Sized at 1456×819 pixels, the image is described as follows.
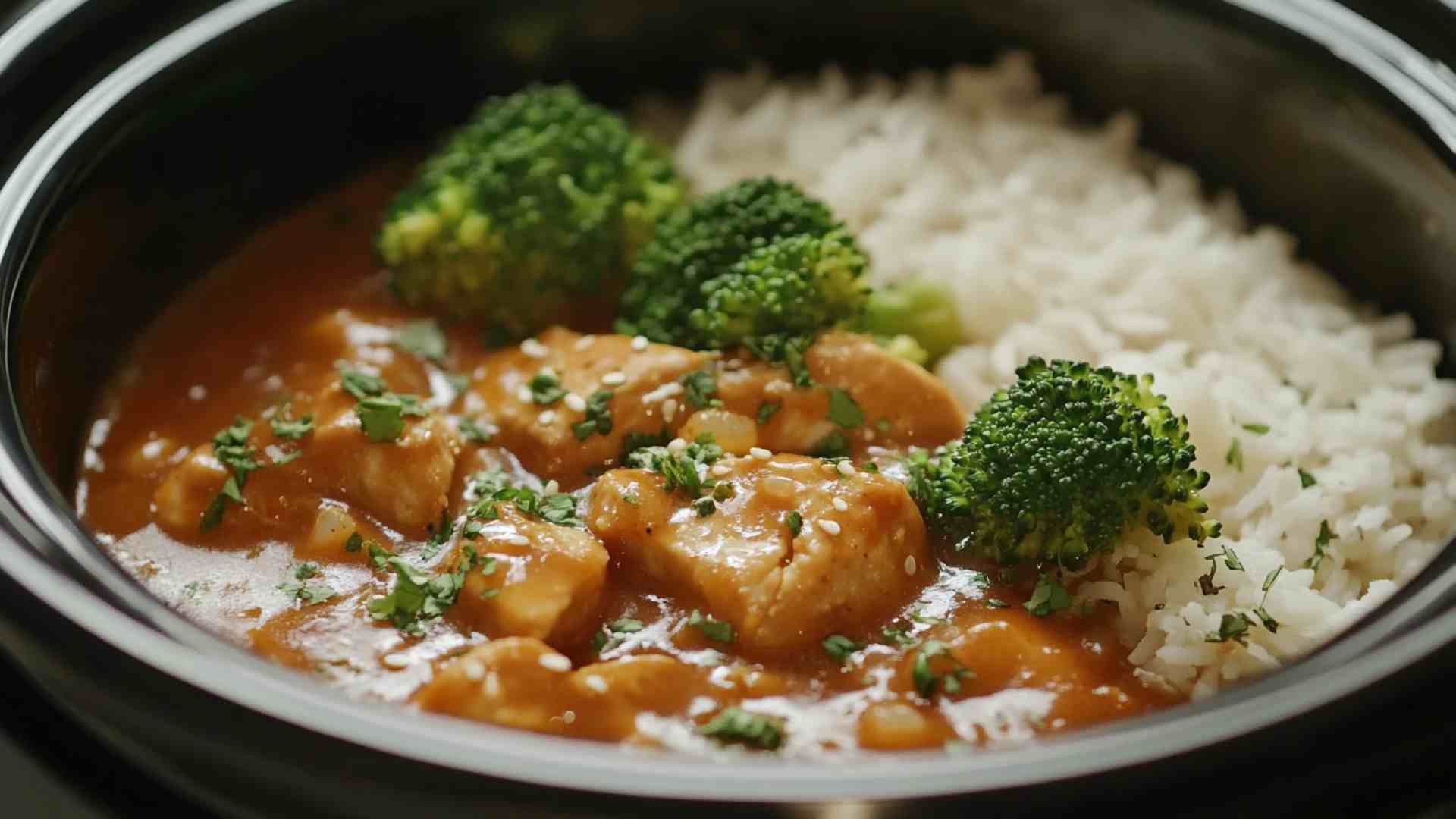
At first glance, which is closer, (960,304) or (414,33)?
(960,304)

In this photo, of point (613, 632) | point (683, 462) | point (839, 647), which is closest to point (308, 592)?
point (613, 632)

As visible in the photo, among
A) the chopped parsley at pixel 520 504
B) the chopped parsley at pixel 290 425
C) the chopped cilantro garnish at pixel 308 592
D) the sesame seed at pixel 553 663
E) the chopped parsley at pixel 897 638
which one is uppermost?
the chopped parsley at pixel 290 425

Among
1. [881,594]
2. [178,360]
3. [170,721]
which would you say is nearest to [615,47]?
[178,360]

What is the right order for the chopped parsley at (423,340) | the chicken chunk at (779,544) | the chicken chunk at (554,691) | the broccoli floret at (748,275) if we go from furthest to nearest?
the chopped parsley at (423,340) → the broccoli floret at (748,275) → the chicken chunk at (779,544) → the chicken chunk at (554,691)

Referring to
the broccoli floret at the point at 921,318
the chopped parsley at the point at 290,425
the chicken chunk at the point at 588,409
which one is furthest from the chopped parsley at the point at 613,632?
the broccoli floret at the point at 921,318

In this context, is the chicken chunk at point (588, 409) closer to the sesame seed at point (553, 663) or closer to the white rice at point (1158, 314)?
the sesame seed at point (553, 663)

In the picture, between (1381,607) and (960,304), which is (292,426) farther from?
(1381,607)

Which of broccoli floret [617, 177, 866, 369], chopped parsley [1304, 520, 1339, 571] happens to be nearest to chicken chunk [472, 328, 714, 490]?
broccoli floret [617, 177, 866, 369]
